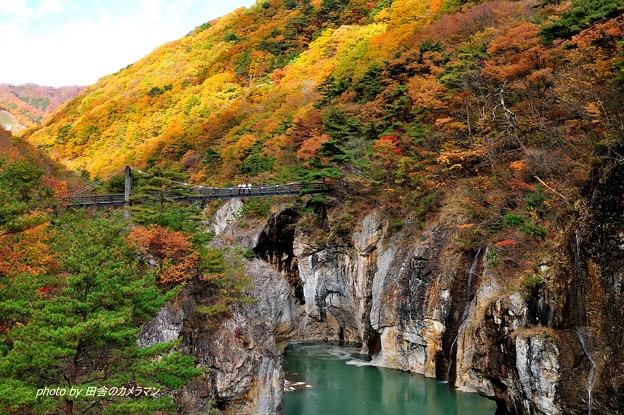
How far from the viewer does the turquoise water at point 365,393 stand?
60.2 ft

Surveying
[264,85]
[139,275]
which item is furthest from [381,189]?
[264,85]

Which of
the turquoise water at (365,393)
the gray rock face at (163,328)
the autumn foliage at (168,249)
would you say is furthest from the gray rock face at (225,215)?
the gray rock face at (163,328)

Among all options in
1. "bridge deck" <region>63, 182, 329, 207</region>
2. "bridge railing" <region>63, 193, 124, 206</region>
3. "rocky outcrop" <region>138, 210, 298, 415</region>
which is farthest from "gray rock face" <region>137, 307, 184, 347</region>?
"bridge railing" <region>63, 193, 124, 206</region>

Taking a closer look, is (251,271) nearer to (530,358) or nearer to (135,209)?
(135,209)

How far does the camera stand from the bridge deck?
1028 inches

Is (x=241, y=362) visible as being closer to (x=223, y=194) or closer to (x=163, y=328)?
(x=163, y=328)

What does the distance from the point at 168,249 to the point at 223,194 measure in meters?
14.7

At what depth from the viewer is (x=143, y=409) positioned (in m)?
9.84

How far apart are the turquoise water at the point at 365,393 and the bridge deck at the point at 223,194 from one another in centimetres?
967

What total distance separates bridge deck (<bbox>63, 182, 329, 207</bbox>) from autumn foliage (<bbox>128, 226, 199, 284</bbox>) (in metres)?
10.6

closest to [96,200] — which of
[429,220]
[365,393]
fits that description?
[365,393]

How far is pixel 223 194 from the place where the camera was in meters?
30.3

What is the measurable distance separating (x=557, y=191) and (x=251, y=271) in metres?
11.1

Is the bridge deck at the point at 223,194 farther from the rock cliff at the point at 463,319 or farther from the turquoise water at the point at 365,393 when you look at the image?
the turquoise water at the point at 365,393
